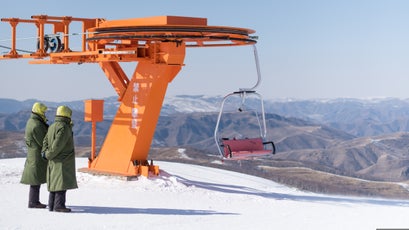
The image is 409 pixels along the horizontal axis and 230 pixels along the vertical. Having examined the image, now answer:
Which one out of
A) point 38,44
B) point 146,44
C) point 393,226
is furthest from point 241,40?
point 393,226

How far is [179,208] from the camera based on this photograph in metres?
14.4

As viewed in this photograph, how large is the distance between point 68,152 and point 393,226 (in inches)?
221

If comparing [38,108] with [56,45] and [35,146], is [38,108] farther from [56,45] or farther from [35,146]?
[56,45]

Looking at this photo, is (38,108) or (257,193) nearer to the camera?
(38,108)

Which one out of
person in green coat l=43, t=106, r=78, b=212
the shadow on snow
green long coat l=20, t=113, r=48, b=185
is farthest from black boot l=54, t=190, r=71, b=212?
the shadow on snow

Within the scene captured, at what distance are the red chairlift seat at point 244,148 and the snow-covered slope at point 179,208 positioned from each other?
3.33 feet

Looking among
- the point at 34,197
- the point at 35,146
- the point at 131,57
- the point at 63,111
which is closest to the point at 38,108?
the point at 35,146

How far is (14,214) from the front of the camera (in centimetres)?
1246

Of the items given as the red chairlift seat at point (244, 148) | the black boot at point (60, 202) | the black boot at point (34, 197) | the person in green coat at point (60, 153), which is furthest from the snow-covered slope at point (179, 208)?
the red chairlift seat at point (244, 148)

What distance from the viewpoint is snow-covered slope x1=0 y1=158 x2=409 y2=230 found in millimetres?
11930

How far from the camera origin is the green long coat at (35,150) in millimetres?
12672

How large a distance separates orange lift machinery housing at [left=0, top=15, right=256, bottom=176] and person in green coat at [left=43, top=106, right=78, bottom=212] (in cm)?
502

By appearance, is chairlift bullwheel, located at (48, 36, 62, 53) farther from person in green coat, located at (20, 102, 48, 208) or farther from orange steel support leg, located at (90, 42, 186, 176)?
person in green coat, located at (20, 102, 48, 208)

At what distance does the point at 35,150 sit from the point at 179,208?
3.24m
